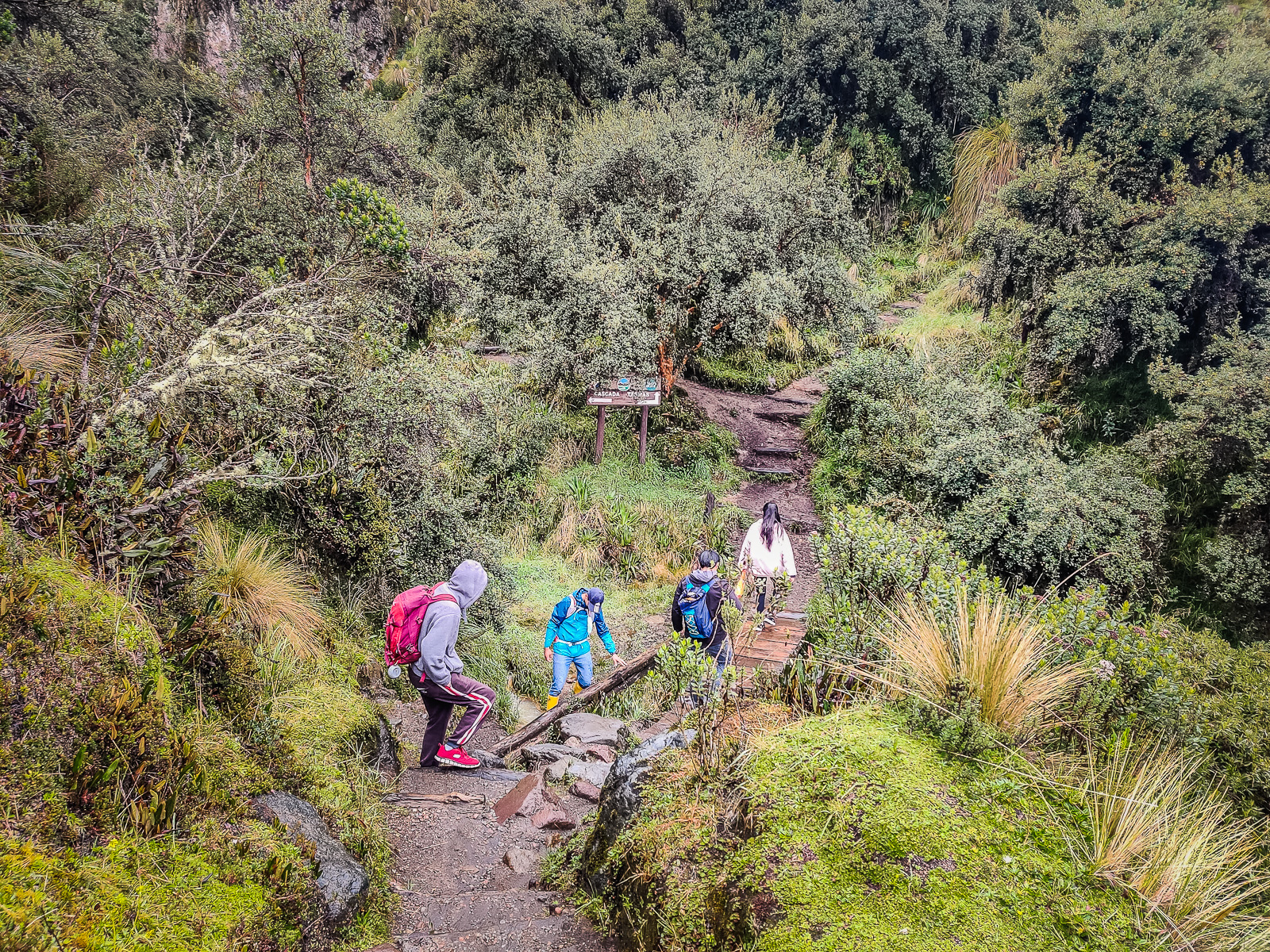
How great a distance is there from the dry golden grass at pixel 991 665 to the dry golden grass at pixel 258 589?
14.2 feet

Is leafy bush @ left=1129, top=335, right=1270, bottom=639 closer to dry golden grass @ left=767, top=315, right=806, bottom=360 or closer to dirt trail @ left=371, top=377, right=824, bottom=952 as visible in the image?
dry golden grass @ left=767, top=315, right=806, bottom=360

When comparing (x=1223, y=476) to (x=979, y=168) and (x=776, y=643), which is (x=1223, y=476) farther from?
(x=979, y=168)

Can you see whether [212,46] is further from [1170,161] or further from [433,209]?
[1170,161]

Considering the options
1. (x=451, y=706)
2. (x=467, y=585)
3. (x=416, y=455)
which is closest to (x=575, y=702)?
(x=451, y=706)

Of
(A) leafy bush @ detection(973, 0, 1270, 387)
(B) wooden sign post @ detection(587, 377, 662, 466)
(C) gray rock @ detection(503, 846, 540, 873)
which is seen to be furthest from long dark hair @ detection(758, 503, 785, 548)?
(A) leafy bush @ detection(973, 0, 1270, 387)

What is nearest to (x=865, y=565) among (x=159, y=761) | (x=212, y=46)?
(x=159, y=761)

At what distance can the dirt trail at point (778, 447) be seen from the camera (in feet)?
40.9

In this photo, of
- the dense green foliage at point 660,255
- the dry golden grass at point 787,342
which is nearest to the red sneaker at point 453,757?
the dense green foliage at point 660,255

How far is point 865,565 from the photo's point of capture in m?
4.95

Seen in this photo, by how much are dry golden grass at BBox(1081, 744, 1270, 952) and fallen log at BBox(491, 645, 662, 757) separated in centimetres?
429

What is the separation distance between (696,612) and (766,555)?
5.12ft

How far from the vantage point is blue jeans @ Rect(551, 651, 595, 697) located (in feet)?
23.0

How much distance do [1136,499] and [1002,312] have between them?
752 centimetres

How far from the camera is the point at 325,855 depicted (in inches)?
133
